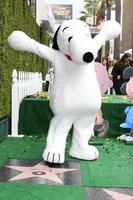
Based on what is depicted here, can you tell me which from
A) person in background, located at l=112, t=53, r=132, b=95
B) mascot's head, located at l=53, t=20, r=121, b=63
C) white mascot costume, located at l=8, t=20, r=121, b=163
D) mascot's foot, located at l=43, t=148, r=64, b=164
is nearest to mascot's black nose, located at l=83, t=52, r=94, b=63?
mascot's head, located at l=53, t=20, r=121, b=63

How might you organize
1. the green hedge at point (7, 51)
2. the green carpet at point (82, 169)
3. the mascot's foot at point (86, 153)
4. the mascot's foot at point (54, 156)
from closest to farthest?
1. the green carpet at point (82, 169)
2. the mascot's foot at point (54, 156)
3. the mascot's foot at point (86, 153)
4. the green hedge at point (7, 51)

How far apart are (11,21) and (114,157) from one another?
3.60m

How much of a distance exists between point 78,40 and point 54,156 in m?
1.25

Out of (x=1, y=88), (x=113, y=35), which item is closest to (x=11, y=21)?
(x=1, y=88)

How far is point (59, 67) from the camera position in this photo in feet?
16.2

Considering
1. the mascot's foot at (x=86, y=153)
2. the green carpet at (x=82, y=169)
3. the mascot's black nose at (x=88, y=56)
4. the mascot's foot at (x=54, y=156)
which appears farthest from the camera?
the mascot's foot at (x=86, y=153)

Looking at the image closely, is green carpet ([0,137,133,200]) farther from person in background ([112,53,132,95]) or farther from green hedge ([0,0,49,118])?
person in background ([112,53,132,95])

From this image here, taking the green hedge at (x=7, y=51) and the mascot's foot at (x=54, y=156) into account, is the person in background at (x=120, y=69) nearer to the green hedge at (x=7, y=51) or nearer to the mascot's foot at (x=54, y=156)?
the green hedge at (x=7, y=51)

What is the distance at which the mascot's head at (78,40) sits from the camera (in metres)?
4.48

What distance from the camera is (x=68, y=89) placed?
15.9 feet

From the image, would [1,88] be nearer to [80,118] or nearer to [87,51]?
[80,118]

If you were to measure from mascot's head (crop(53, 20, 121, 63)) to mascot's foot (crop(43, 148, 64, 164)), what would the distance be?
39.4 inches

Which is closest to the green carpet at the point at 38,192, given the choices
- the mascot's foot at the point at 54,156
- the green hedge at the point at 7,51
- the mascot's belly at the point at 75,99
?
the mascot's foot at the point at 54,156

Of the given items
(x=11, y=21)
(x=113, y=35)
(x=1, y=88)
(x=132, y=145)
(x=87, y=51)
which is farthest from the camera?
(x=11, y=21)
